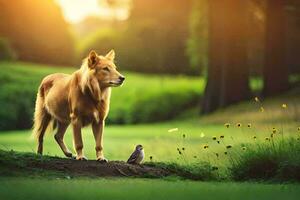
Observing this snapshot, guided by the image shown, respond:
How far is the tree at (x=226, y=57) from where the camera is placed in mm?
30203

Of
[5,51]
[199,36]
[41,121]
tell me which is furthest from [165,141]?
[5,51]

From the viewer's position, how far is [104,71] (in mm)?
12289

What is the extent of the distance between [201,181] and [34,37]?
32950 mm

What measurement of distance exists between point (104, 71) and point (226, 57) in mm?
18551

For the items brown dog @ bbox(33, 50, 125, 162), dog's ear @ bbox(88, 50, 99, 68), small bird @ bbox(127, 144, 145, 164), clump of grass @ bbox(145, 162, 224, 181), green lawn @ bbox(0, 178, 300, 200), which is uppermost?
dog's ear @ bbox(88, 50, 99, 68)

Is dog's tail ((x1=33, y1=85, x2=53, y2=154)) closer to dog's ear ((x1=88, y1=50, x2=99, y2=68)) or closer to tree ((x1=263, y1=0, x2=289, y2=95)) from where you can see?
dog's ear ((x1=88, y1=50, x2=99, y2=68))

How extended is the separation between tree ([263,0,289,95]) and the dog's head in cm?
1954

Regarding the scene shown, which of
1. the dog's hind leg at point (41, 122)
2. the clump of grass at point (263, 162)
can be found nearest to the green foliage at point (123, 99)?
the dog's hind leg at point (41, 122)

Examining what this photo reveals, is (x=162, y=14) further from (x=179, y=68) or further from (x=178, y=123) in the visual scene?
(x=178, y=123)

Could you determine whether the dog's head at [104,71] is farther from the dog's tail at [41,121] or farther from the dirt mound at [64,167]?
the dog's tail at [41,121]

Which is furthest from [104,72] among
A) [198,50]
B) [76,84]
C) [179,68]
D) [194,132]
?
[179,68]

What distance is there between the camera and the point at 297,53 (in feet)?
138

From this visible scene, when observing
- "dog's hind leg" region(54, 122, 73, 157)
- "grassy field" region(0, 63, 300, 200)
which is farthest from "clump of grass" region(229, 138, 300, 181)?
"dog's hind leg" region(54, 122, 73, 157)

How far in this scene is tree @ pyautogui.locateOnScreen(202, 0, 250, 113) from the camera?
99.1 feet
